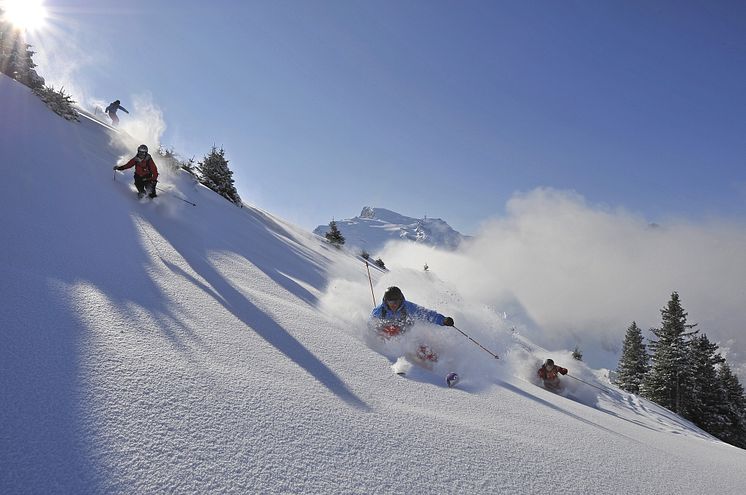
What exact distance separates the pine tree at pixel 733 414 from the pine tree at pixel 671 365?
3.30m

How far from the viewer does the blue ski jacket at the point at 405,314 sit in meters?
5.80

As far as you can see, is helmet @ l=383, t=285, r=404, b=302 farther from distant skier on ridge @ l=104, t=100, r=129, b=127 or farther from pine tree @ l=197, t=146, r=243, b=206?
distant skier on ridge @ l=104, t=100, r=129, b=127

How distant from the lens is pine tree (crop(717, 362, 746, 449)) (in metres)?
24.0

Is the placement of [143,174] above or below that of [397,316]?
above

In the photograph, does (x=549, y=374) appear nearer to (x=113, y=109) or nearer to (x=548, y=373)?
(x=548, y=373)

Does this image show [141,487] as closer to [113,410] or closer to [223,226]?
[113,410]

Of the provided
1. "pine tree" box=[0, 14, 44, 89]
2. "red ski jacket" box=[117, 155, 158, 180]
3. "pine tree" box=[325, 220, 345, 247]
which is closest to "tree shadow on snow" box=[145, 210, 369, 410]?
"red ski jacket" box=[117, 155, 158, 180]

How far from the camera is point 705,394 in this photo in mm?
24234

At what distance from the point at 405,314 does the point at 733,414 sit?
32.4m

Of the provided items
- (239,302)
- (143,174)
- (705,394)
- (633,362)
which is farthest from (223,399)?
(633,362)

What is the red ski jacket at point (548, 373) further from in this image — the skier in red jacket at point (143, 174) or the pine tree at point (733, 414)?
the pine tree at point (733, 414)

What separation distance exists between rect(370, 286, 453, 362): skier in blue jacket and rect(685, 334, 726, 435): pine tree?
28.2m

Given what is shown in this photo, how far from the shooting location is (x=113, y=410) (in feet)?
5.98

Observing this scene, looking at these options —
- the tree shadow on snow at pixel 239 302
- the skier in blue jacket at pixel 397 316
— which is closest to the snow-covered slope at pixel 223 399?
the tree shadow on snow at pixel 239 302
